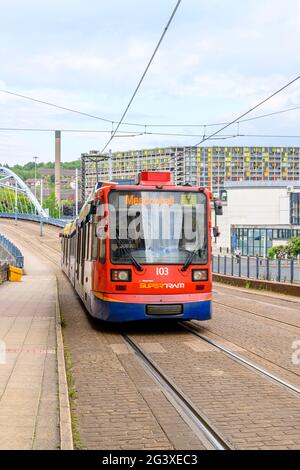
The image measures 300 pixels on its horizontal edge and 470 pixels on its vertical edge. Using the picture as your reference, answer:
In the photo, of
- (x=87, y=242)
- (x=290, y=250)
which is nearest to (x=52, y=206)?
(x=290, y=250)

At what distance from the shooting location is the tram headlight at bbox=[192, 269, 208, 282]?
43.7ft

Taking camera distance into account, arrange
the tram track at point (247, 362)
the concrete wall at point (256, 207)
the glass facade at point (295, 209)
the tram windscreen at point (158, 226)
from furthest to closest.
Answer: the concrete wall at point (256, 207)
the glass facade at point (295, 209)
the tram windscreen at point (158, 226)
the tram track at point (247, 362)

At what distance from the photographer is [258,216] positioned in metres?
92.8

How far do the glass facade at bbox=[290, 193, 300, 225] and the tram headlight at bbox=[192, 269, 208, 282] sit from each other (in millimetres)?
77241

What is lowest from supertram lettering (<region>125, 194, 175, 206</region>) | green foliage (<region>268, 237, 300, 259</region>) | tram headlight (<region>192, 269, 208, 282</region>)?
green foliage (<region>268, 237, 300, 259</region>)

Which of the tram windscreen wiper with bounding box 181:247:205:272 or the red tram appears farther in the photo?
the tram windscreen wiper with bounding box 181:247:205:272

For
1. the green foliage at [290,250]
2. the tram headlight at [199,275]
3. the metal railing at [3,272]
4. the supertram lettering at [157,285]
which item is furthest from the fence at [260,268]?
the green foliage at [290,250]

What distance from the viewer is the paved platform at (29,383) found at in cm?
600

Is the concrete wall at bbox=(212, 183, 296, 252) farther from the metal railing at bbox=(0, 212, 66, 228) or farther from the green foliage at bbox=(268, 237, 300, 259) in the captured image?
the metal railing at bbox=(0, 212, 66, 228)

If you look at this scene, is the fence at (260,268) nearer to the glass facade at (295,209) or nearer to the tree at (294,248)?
the tree at (294,248)

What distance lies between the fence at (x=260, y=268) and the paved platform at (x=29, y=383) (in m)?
10.00

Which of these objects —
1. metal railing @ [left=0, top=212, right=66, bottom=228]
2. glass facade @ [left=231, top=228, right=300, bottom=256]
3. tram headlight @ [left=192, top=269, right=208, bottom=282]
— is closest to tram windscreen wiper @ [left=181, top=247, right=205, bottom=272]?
tram headlight @ [left=192, top=269, right=208, bottom=282]
